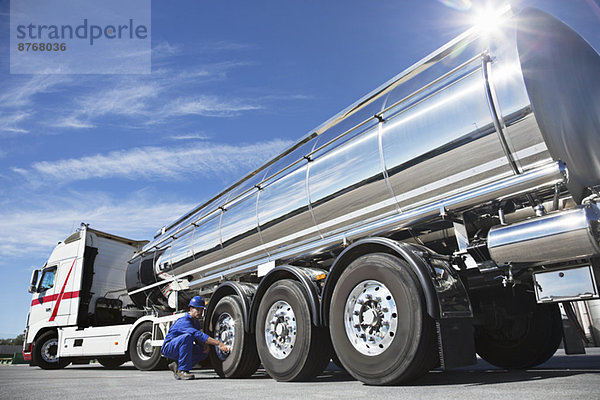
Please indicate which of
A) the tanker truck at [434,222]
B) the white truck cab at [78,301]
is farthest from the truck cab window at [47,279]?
the tanker truck at [434,222]

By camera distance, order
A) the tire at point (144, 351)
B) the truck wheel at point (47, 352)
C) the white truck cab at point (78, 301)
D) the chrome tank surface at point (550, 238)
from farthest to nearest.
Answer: the truck wheel at point (47, 352) < the white truck cab at point (78, 301) < the tire at point (144, 351) < the chrome tank surface at point (550, 238)

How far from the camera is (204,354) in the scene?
21.5 ft

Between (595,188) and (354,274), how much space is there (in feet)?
7.51

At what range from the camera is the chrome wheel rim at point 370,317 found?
4.02m

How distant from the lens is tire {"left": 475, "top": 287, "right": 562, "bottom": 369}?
A: 5309mm

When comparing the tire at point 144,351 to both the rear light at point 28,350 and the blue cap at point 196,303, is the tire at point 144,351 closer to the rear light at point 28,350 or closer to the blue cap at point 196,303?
the blue cap at point 196,303

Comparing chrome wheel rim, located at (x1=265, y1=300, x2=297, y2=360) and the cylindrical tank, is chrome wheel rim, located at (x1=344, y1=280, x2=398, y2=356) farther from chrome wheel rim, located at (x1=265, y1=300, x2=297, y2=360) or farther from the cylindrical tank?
chrome wheel rim, located at (x1=265, y1=300, x2=297, y2=360)

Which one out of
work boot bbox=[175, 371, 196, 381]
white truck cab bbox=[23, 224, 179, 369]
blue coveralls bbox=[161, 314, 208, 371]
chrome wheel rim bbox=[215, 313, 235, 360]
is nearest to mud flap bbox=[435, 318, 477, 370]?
chrome wheel rim bbox=[215, 313, 235, 360]

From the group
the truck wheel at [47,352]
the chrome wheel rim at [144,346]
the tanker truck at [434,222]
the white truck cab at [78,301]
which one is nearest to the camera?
the tanker truck at [434,222]

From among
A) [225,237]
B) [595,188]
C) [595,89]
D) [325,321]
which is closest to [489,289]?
[595,188]

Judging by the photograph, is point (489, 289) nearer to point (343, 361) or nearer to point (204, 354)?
Answer: point (343, 361)

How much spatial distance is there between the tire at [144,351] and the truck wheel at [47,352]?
3212 millimetres

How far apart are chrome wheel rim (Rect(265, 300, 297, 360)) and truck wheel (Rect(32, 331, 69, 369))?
7.94 meters

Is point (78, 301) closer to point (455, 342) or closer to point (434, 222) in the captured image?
point (434, 222)
